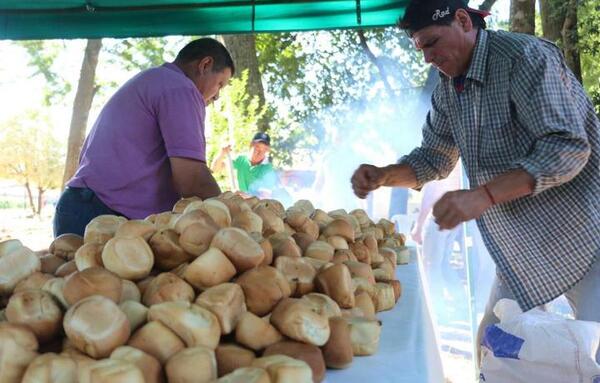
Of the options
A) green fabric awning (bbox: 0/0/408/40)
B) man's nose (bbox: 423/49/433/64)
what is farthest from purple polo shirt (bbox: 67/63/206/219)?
green fabric awning (bbox: 0/0/408/40)

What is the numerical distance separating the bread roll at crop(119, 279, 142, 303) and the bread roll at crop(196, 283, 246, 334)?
128 millimetres

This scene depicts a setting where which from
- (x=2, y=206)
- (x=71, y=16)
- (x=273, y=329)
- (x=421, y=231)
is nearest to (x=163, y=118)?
(x=273, y=329)

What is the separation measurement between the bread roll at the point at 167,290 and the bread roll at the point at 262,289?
10cm

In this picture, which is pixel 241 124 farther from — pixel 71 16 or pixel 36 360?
pixel 36 360

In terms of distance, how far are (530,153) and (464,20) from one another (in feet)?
1.85

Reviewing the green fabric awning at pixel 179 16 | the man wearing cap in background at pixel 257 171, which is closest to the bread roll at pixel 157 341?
the green fabric awning at pixel 179 16

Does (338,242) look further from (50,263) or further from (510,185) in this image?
(50,263)

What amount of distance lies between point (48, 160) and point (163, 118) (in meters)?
20.3

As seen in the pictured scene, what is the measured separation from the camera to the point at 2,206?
955 inches

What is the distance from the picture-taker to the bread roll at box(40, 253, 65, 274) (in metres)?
1.29

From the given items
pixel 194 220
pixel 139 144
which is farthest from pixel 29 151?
pixel 194 220

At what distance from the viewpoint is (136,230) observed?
1222 millimetres

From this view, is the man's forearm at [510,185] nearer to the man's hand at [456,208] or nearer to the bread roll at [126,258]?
the man's hand at [456,208]

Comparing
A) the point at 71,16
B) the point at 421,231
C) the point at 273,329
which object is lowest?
the point at 421,231
